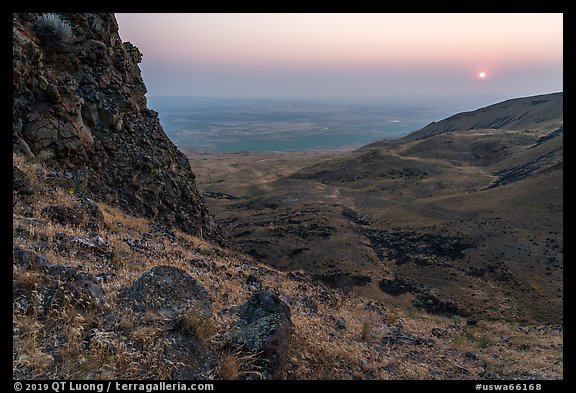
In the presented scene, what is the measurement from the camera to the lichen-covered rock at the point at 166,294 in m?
6.90

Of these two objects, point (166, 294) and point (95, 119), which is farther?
point (95, 119)

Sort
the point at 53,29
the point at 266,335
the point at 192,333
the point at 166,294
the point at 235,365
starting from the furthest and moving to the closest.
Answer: the point at 53,29 < the point at 166,294 < the point at 266,335 < the point at 192,333 < the point at 235,365

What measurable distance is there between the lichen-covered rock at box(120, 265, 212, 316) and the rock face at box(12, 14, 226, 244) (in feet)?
28.9

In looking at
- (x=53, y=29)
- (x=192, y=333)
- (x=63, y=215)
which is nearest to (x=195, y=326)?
(x=192, y=333)

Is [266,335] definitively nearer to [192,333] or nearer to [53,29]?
[192,333]

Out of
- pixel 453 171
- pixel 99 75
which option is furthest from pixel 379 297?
pixel 453 171

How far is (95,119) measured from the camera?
56.2 feet

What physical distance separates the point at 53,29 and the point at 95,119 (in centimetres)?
409

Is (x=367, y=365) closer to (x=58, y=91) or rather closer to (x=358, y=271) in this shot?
(x=58, y=91)

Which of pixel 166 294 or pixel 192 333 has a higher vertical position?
pixel 166 294

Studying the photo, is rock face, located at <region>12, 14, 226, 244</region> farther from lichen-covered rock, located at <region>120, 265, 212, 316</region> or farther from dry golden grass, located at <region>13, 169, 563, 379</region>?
lichen-covered rock, located at <region>120, 265, 212, 316</region>

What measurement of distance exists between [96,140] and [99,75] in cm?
362

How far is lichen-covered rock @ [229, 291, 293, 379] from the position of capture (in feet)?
20.5

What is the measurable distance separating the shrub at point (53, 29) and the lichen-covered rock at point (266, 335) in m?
15.7
